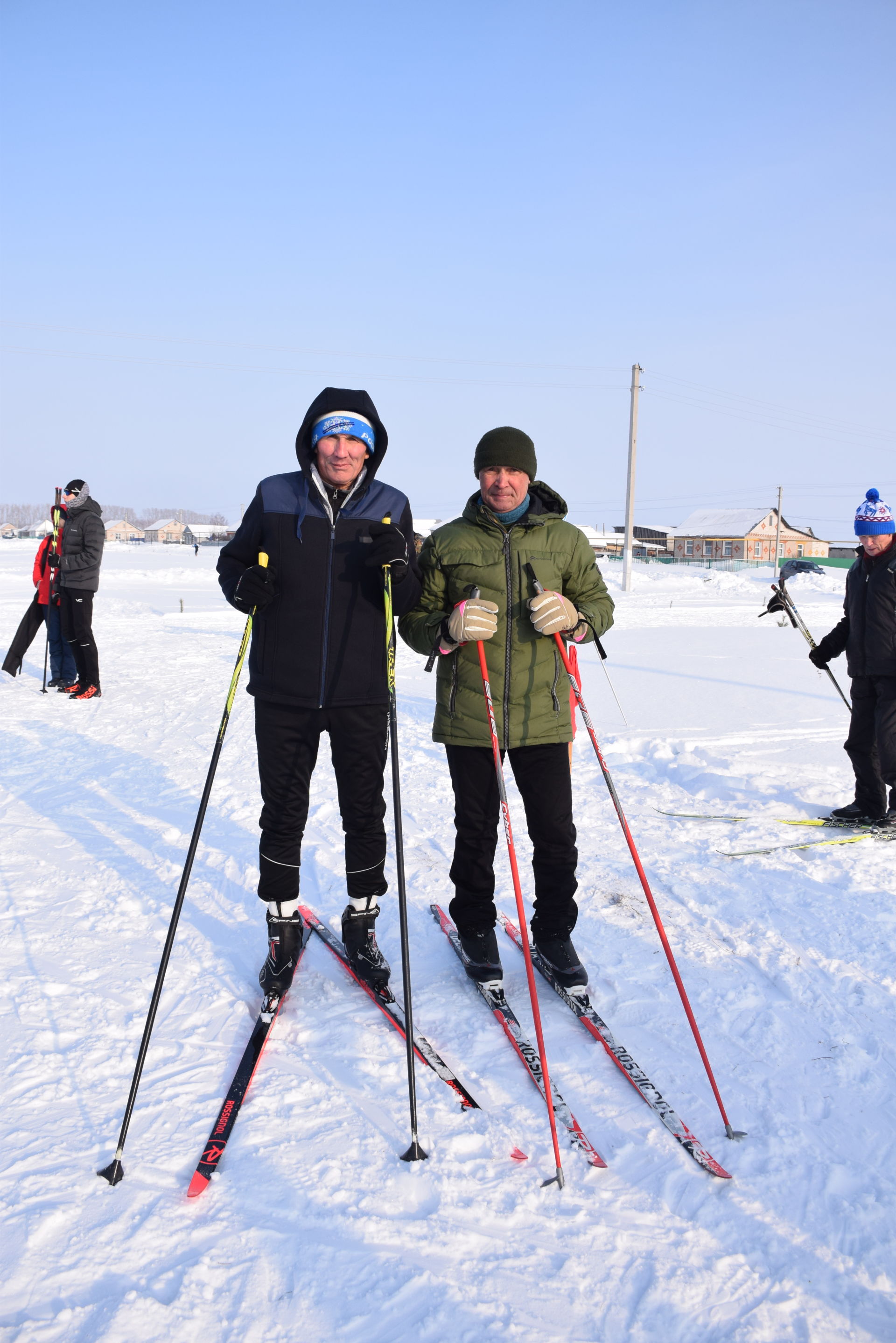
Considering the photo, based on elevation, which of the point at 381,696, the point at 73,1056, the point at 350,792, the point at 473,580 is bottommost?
the point at 73,1056

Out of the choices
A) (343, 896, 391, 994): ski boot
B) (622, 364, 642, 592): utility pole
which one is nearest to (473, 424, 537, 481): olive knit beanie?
(343, 896, 391, 994): ski boot

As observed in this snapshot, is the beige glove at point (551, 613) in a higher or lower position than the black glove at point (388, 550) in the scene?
lower

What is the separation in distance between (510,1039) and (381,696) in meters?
1.23

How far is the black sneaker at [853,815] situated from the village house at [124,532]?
104 m

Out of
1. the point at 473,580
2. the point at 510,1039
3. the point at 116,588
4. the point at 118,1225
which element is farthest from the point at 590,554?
the point at 116,588

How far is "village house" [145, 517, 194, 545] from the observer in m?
108

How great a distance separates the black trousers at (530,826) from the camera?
9.77ft

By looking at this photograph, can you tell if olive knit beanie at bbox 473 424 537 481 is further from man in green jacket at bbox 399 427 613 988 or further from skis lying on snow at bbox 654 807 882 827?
skis lying on snow at bbox 654 807 882 827

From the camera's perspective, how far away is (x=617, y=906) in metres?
3.71

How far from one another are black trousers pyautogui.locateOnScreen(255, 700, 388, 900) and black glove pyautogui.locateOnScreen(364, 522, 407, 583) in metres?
0.50

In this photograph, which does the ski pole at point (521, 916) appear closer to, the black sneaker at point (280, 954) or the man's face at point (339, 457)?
the man's face at point (339, 457)

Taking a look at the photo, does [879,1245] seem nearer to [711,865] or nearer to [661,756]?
[711,865]

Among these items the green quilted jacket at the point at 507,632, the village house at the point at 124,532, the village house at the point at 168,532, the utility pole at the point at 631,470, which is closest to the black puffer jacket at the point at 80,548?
the green quilted jacket at the point at 507,632

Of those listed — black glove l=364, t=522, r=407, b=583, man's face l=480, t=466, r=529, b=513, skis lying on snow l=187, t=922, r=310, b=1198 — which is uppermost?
man's face l=480, t=466, r=529, b=513
